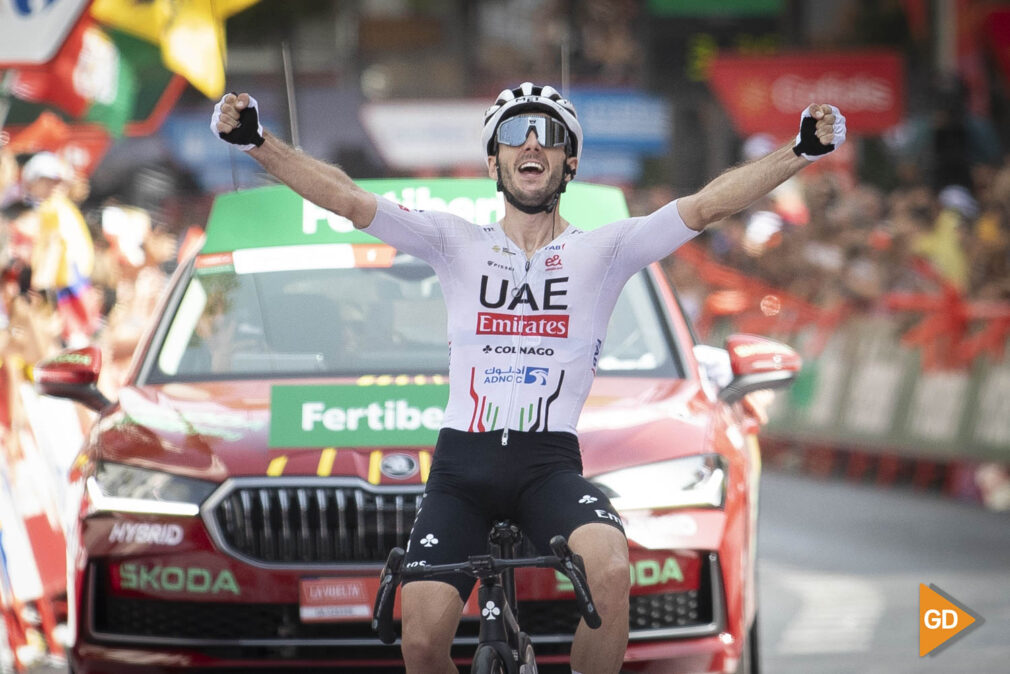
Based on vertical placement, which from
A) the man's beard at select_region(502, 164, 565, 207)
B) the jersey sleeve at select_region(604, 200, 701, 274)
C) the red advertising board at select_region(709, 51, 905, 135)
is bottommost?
the jersey sleeve at select_region(604, 200, 701, 274)

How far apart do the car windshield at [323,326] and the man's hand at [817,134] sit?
193 cm

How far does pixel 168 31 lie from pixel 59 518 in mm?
2982

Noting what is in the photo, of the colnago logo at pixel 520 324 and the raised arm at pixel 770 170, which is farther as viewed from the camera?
the colnago logo at pixel 520 324

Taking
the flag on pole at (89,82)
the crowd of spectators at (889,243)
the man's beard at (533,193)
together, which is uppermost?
the flag on pole at (89,82)

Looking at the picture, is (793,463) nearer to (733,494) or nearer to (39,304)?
(39,304)

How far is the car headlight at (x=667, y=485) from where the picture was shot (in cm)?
576

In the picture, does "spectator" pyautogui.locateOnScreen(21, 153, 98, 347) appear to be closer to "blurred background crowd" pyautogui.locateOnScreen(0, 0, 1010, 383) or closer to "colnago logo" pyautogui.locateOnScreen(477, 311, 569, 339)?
"blurred background crowd" pyautogui.locateOnScreen(0, 0, 1010, 383)

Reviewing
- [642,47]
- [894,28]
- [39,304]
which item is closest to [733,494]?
[39,304]

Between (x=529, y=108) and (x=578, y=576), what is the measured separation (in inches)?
50.7

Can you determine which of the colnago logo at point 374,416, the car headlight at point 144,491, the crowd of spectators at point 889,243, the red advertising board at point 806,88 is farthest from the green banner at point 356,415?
the red advertising board at point 806,88

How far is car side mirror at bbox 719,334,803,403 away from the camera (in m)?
6.54

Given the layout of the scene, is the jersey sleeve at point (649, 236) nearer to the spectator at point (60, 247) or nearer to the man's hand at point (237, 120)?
the man's hand at point (237, 120)

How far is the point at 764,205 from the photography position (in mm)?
23156

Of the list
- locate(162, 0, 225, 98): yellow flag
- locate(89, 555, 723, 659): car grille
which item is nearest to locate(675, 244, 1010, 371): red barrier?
locate(162, 0, 225, 98): yellow flag
